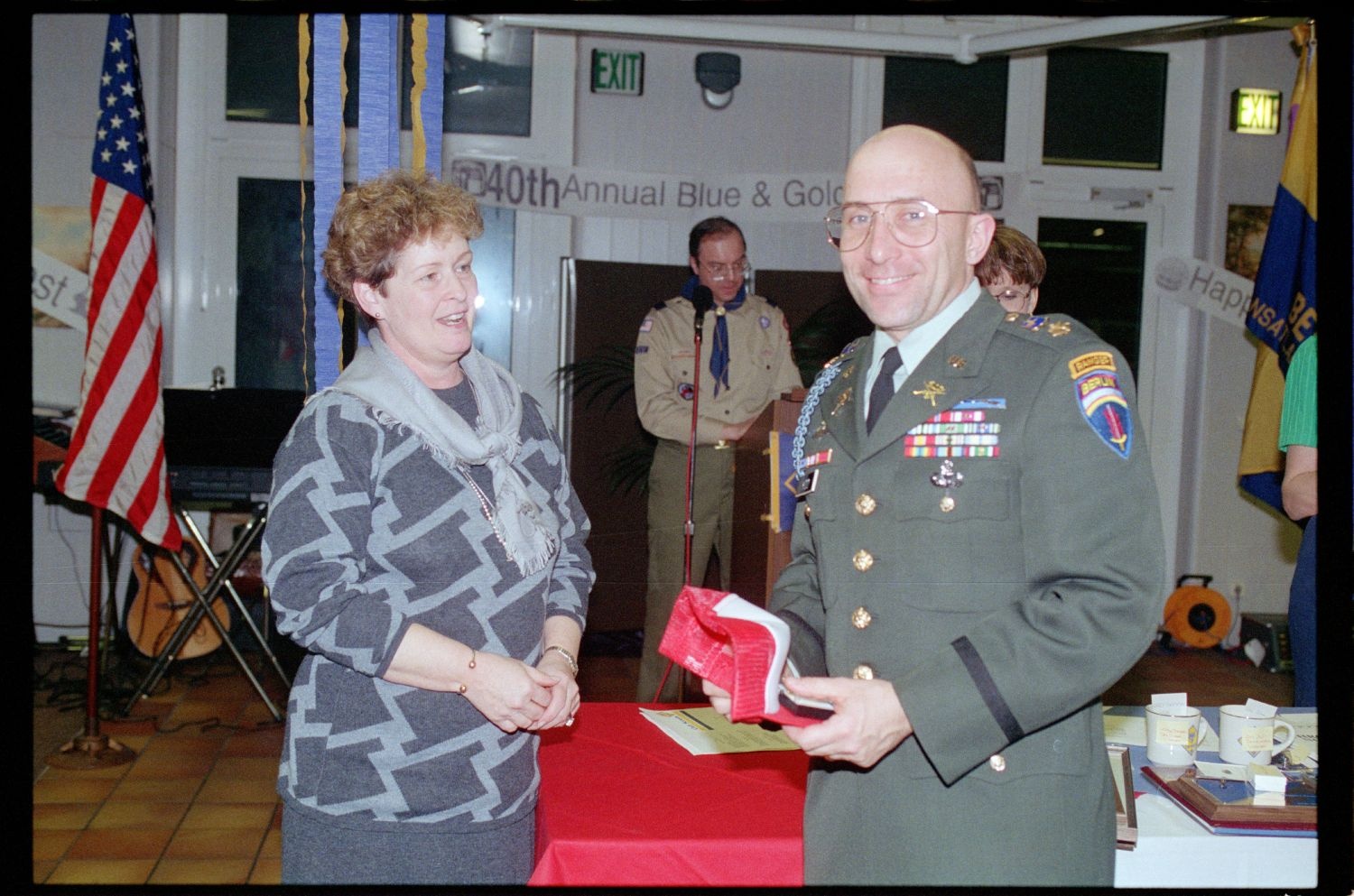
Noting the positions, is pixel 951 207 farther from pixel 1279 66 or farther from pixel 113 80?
pixel 1279 66

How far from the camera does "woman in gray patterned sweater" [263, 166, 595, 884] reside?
152 centimetres

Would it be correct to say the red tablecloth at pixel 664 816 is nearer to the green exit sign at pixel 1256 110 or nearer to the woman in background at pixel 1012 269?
the woman in background at pixel 1012 269

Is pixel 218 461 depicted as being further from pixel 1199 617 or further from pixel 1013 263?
pixel 1199 617

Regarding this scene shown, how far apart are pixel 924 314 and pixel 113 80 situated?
129 inches

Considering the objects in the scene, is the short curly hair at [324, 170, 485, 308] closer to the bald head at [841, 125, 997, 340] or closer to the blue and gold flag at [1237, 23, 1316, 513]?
the bald head at [841, 125, 997, 340]

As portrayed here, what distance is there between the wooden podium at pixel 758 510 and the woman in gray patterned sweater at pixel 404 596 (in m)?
1.18

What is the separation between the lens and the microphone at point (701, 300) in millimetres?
3949

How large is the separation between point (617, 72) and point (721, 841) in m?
4.64

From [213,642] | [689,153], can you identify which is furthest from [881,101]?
[213,642]

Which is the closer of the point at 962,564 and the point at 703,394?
the point at 962,564

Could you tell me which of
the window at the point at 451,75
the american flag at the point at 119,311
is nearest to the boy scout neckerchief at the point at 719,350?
the american flag at the point at 119,311

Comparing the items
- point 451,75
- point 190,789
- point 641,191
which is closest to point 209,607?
point 190,789

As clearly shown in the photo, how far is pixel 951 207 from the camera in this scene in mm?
1350

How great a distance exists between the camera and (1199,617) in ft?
18.6
